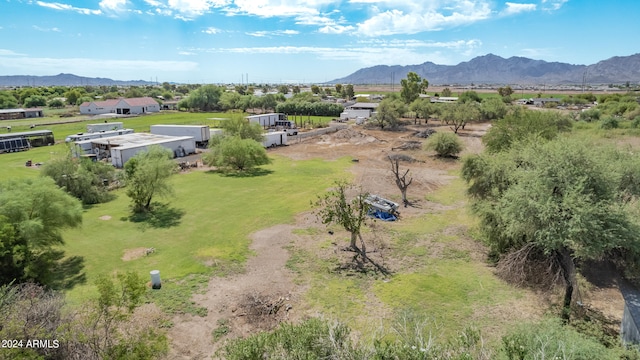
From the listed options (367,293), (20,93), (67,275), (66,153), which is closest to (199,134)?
(66,153)

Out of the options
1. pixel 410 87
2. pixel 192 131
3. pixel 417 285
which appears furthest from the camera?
pixel 410 87

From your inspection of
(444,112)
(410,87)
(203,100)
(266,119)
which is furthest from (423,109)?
(203,100)

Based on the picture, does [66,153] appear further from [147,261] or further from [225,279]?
[225,279]

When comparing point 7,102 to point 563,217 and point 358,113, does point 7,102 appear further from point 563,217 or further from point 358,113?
point 563,217

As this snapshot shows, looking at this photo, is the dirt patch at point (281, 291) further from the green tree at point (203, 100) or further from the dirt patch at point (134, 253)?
the green tree at point (203, 100)

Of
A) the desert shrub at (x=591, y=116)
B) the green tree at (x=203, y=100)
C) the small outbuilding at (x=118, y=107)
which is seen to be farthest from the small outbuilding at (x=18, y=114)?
the desert shrub at (x=591, y=116)

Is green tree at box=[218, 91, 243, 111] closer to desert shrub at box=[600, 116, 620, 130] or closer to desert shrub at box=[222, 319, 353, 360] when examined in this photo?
desert shrub at box=[600, 116, 620, 130]
